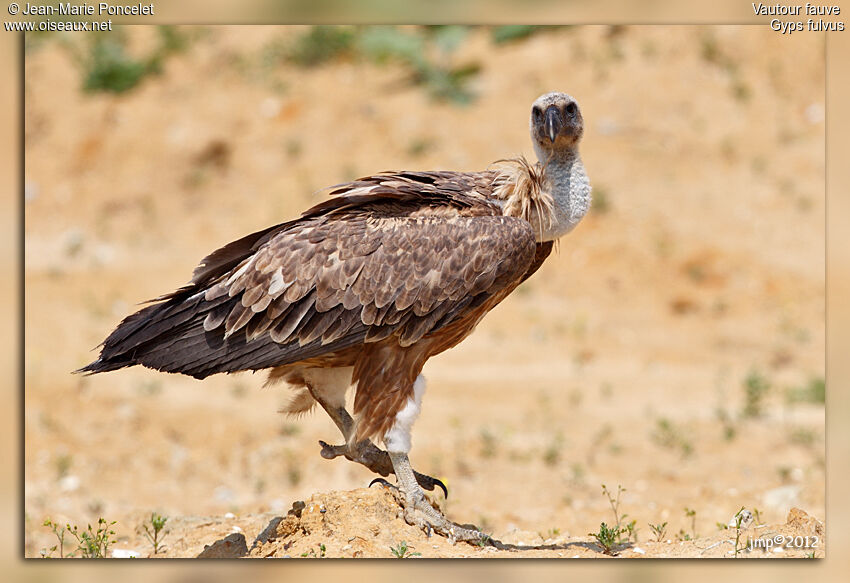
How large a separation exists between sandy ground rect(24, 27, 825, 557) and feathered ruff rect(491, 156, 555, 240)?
1.77 metres

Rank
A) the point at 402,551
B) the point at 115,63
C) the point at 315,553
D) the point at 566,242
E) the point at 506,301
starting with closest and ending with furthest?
the point at 402,551, the point at 315,553, the point at 506,301, the point at 566,242, the point at 115,63

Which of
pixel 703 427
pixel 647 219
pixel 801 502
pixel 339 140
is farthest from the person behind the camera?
pixel 339 140

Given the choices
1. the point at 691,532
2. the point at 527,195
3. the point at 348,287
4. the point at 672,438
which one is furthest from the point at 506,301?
the point at 348,287

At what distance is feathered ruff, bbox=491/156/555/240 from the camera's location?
19.6 ft

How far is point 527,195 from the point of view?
6012 millimetres

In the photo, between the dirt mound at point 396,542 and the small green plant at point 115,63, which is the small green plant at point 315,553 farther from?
the small green plant at point 115,63

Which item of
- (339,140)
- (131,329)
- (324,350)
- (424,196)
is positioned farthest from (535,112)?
(339,140)

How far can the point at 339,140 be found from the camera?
19953mm

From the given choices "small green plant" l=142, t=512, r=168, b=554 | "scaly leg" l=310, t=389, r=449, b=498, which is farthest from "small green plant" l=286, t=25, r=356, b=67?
"scaly leg" l=310, t=389, r=449, b=498

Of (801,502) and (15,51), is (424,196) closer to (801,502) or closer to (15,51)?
(15,51)

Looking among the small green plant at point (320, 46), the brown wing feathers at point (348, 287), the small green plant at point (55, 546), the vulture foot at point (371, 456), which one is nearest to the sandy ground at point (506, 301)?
the small green plant at point (320, 46)

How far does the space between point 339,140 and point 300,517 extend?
14.5 meters

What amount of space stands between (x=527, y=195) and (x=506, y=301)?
9744 mm

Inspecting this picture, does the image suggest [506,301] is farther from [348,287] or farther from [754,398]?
[348,287]
